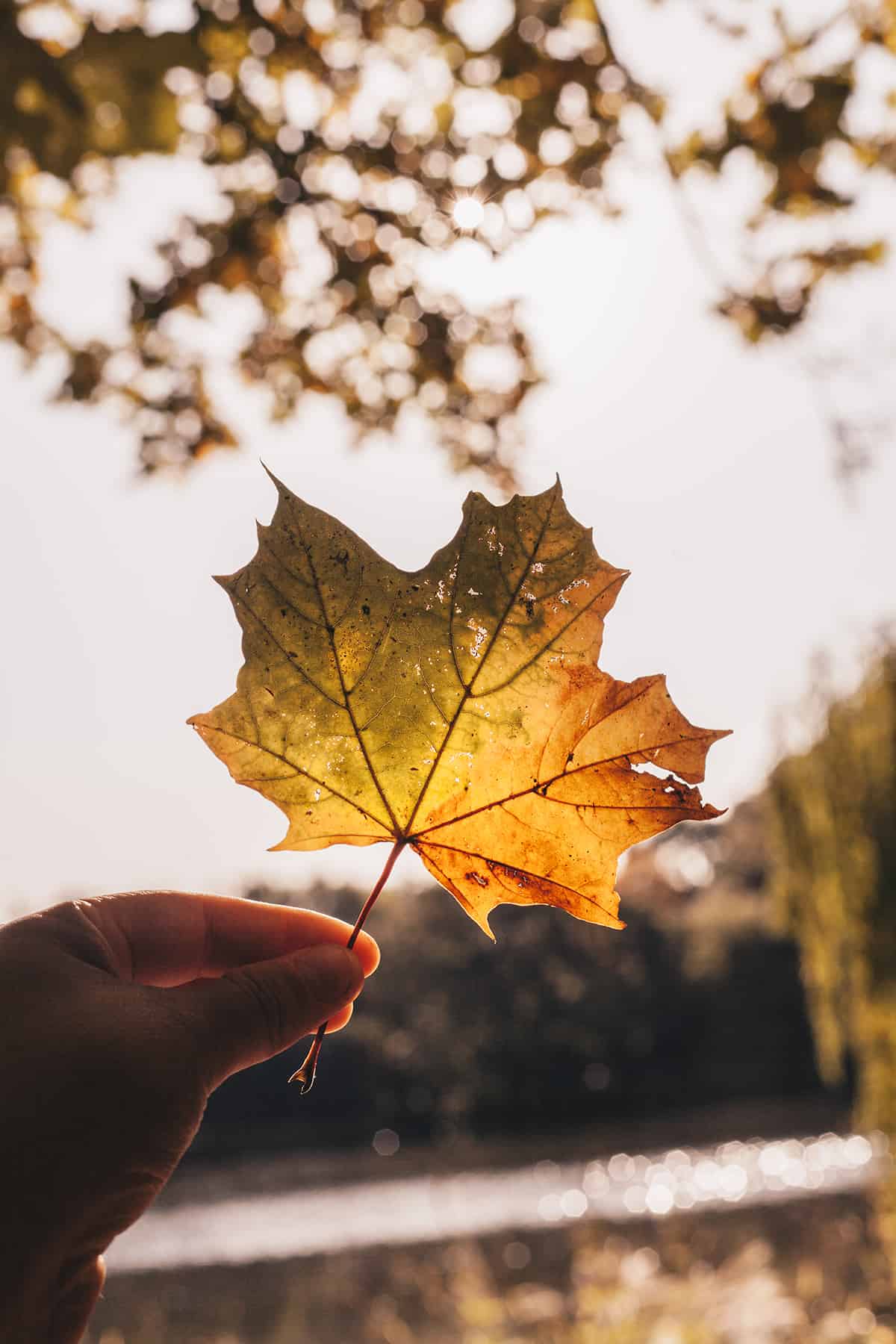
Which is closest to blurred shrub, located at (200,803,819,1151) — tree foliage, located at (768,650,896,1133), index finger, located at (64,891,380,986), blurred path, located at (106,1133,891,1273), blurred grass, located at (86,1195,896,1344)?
blurred path, located at (106,1133,891,1273)

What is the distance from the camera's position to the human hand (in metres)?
0.84

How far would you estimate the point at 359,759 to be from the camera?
2.88ft

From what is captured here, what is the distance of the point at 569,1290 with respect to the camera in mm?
10219

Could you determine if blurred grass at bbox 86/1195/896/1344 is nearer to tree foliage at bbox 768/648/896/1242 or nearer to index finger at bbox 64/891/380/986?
tree foliage at bbox 768/648/896/1242

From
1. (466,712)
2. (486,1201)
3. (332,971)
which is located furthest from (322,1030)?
(486,1201)

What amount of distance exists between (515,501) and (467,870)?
343mm

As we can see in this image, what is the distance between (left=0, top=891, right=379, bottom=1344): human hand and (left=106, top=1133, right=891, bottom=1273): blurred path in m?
12.9

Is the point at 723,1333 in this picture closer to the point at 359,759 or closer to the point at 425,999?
the point at 359,759

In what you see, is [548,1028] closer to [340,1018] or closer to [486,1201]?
[486,1201]

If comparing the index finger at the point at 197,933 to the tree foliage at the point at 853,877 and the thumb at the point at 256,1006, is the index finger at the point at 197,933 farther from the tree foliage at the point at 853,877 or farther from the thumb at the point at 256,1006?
the tree foliage at the point at 853,877

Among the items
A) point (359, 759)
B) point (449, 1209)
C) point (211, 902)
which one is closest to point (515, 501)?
point (359, 759)

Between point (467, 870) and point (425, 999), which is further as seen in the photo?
point (425, 999)

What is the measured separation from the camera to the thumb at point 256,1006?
3.05 ft

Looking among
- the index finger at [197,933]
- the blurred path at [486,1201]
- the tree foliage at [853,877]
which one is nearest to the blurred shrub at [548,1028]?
the blurred path at [486,1201]
